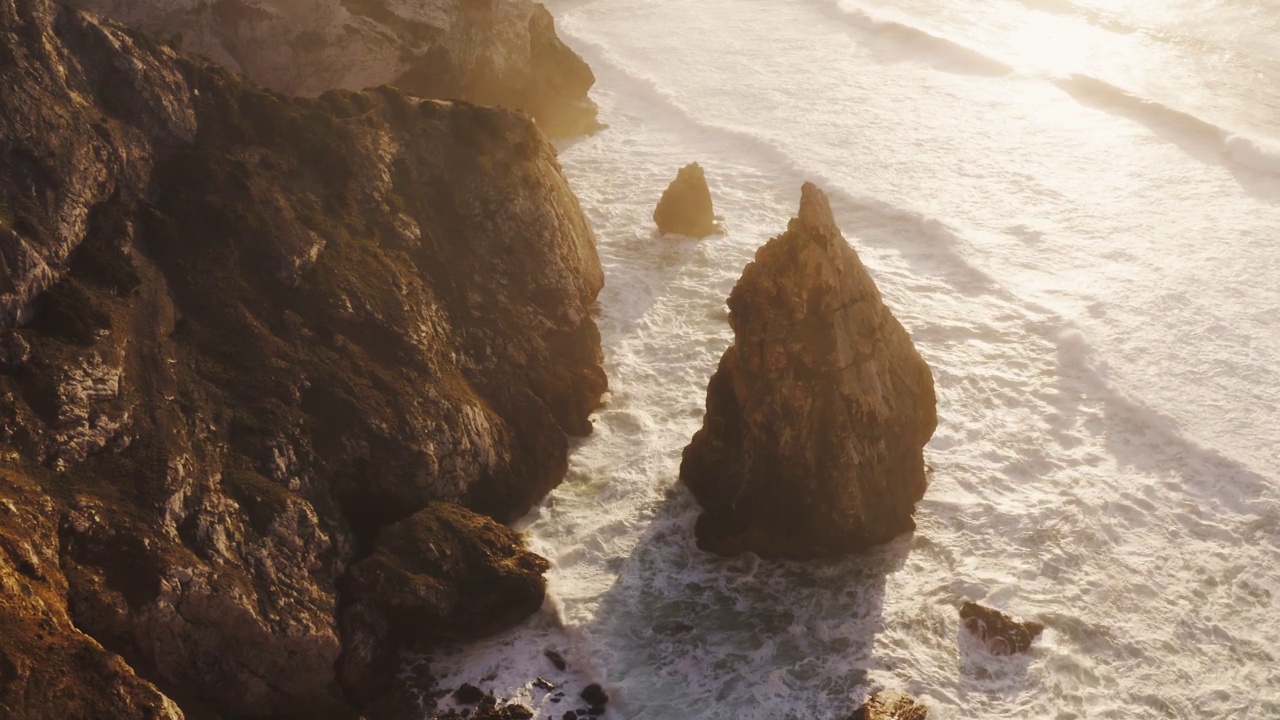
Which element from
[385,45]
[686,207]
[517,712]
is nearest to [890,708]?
[517,712]

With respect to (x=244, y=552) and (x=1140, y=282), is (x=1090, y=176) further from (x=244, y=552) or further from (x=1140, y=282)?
(x=244, y=552)

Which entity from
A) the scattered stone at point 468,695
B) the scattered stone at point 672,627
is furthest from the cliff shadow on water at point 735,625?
the scattered stone at point 468,695

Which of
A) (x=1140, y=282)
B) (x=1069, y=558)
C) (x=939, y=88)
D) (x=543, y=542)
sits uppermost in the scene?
(x=939, y=88)

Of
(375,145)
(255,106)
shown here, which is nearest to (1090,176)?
(375,145)

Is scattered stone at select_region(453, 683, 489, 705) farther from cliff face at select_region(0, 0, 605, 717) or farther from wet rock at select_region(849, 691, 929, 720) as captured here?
wet rock at select_region(849, 691, 929, 720)

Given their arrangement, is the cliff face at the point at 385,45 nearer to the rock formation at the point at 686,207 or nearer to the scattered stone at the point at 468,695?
the rock formation at the point at 686,207
